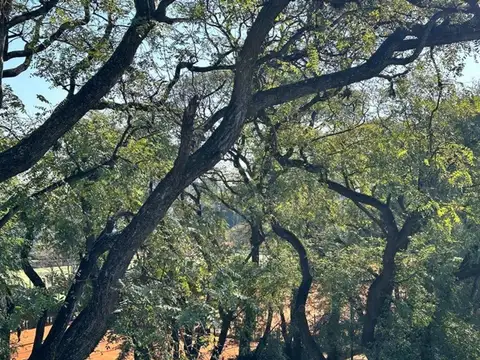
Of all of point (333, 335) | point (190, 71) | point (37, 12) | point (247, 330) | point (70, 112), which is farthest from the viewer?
point (333, 335)

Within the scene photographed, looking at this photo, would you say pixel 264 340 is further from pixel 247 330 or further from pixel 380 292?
pixel 380 292

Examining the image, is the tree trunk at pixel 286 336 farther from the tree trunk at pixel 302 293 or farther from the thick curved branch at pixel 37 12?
the thick curved branch at pixel 37 12

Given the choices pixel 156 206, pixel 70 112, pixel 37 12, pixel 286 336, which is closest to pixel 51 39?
pixel 37 12

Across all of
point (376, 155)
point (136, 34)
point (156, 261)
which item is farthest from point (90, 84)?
point (376, 155)

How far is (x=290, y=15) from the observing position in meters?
7.99

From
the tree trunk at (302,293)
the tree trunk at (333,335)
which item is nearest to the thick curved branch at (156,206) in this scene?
the tree trunk at (302,293)

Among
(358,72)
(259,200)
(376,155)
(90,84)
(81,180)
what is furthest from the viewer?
(376,155)

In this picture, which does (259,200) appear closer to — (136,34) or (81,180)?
(81,180)

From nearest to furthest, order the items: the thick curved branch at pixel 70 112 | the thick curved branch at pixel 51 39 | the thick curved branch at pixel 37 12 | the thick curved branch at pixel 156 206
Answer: the thick curved branch at pixel 70 112 < the thick curved branch at pixel 156 206 < the thick curved branch at pixel 37 12 < the thick curved branch at pixel 51 39

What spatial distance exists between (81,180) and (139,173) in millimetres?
882

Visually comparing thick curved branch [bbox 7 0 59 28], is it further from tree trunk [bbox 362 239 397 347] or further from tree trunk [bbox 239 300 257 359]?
tree trunk [bbox 362 239 397 347]

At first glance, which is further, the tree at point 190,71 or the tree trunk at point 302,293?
the tree trunk at point 302,293

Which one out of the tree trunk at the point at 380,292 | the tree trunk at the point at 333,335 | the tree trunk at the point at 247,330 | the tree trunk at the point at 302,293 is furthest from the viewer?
the tree trunk at the point at 333,335

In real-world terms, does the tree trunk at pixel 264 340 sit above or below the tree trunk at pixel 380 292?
below
